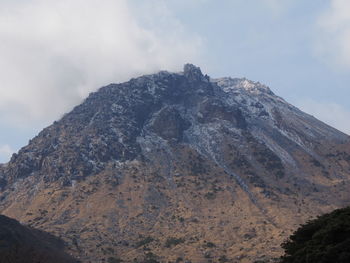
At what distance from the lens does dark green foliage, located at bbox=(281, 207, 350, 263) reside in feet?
167

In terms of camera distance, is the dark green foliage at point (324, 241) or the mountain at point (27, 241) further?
the mountain at point (27, 241)

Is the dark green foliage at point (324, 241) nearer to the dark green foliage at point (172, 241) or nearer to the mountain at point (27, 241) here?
the mountain at point (27, 241)

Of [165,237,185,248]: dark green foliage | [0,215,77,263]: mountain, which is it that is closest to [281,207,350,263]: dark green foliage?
[0,215,77,263]: mountain

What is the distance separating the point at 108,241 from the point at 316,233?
484 ft

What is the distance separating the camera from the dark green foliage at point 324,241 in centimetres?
5103

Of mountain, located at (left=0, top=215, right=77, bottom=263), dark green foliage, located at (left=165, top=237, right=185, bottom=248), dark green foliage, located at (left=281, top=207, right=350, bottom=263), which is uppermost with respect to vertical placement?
dark green foliage, located at (left=281, top=207, right=350, bottom=263)

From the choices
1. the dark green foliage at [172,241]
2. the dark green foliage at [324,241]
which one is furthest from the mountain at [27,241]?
the dark green foliage at [324,241]

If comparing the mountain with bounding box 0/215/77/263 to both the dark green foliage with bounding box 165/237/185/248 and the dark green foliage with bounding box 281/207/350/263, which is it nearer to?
the dark green foliage with bounding box 165/237/185/248

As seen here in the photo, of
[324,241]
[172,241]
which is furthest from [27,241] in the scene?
[324,241]

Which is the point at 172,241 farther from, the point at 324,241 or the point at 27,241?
the point at 324,241

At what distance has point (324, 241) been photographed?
2154 inches

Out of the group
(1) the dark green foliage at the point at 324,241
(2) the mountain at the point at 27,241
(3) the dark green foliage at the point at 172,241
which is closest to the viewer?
(1) the dark green foliage at the point at 324,241

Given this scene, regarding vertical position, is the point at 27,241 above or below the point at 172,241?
below

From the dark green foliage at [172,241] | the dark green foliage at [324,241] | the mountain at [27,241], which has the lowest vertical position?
the mountain at [27,241]
